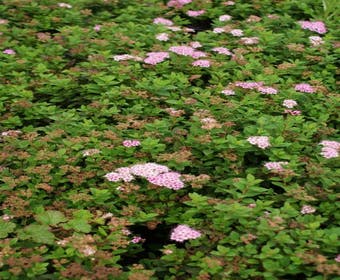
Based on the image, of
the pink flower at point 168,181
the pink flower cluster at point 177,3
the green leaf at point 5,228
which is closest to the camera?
the green leaf at point 5,228

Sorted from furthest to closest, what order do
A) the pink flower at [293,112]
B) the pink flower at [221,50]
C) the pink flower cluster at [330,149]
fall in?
the pink flower at [221,50]
the pink flower at [293,112]
the pink flower cluster at [330,149]

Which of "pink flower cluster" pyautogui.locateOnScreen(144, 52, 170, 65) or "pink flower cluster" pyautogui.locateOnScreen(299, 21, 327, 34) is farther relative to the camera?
"pink flower cluster" pyautogui.locateOnScreen(299, 21, 327, 34)

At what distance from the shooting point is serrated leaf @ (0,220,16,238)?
2.73 meters

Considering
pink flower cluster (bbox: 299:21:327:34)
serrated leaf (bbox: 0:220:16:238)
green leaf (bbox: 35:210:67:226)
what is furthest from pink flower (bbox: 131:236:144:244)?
pink flower cluster (bbox: 299:21:327:34)

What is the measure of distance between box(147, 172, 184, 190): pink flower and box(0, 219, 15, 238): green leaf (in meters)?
0.69

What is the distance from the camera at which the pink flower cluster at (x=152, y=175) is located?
9.84 ft

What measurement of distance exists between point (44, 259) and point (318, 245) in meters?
1.16

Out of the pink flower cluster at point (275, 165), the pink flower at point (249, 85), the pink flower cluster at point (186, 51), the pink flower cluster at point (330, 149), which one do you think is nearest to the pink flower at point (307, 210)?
the pink flower cluster at point (275, 165)

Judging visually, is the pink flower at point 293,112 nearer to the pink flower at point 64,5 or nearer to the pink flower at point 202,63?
the pink flower at point 202,63

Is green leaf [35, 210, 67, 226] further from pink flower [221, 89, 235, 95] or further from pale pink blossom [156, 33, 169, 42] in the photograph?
pale pink blossom [156, 33, 169, 42]

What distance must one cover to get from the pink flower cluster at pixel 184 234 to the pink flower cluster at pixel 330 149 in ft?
2.92

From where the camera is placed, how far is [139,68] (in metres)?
4.23

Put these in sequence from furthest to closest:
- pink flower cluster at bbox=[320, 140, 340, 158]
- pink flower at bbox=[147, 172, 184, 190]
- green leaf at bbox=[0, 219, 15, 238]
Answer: pink flower cluster at bbox=[320, 140, 340, 158] < pink flower at bbox=[147, 172, 184, 190] < green leaf at bbox=[0, 219, 15, 238]

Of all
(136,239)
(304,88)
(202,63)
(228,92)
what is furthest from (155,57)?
(136,239)
